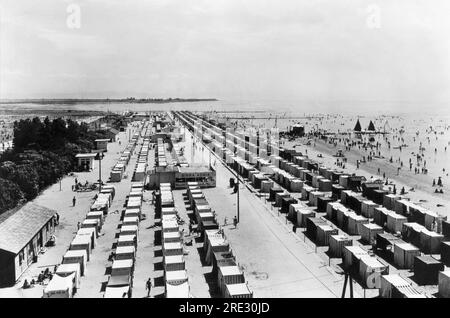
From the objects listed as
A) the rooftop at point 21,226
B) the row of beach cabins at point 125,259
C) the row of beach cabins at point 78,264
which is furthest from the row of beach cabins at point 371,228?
the rooftop at point 21,226

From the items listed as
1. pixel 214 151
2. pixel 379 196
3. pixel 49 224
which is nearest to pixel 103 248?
pixel 49 224

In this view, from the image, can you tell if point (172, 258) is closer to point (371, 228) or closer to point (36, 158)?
point (371, 228)

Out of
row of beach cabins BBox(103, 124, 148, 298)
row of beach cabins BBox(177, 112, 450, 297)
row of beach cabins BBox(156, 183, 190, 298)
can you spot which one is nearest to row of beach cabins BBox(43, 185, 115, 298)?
row of beach cabins BBox(103, 124, 148, 298)

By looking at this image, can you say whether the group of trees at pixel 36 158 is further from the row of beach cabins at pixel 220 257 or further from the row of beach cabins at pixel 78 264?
the row of beach cabins at pixel 220 257

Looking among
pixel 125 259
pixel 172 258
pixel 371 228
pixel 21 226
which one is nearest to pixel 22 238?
pixel 21 226
